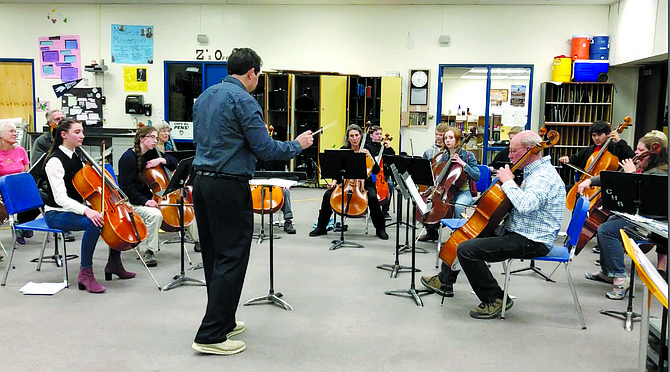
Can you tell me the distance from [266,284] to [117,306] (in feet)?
3.49

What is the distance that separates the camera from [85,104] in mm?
10141

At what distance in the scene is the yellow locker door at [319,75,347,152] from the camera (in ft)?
31.1

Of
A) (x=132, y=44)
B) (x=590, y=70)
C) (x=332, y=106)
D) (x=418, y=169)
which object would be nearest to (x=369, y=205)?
(x=418, y=169)

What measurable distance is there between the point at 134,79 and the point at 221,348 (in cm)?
847

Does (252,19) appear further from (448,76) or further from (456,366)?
(456,366)

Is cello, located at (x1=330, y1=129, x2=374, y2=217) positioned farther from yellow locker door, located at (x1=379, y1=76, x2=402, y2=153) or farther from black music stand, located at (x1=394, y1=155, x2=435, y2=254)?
yellow locker door, located at (x1=379, y1=76, x2=402, y2=153)

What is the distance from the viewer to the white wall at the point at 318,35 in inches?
379

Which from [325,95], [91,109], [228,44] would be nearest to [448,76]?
[325,95]

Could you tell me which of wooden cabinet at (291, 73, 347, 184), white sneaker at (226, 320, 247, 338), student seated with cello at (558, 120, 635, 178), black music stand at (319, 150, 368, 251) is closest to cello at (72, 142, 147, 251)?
white sneaker at (226, 320, 247, 338)

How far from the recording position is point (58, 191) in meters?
3.71

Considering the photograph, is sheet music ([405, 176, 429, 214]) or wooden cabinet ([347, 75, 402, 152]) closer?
sheet music ([405, 176, 429, 214])

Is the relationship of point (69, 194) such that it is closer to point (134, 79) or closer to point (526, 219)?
point (526, 219)

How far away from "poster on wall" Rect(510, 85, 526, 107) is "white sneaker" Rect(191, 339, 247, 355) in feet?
32.1

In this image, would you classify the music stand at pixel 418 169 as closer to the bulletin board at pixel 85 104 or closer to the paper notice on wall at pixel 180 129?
the paper notice on wall at pixel 180 129
